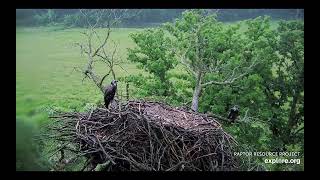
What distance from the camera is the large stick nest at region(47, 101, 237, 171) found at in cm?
732

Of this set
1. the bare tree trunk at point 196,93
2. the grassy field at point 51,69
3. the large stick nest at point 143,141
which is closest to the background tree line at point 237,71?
the bare tree trunk at point 196,93

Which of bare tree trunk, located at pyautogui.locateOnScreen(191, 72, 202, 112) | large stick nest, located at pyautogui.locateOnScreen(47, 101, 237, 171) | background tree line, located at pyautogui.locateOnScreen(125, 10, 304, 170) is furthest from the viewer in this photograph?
bare tree trunk, located at pyautogui.locateOnScreen(191, 72, 202, 112)

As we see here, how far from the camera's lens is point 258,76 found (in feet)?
26.1

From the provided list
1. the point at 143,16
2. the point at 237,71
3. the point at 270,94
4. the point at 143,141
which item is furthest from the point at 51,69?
the point at 270,94

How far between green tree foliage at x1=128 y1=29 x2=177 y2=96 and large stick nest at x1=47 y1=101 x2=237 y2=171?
63cm

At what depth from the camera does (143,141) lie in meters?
7.34

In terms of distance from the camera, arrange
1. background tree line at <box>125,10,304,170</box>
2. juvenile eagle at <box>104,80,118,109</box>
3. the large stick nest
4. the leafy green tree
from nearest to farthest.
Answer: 1. the large stick nest
2. juvenile eagle at <box>104,80,118,109</box>
3. background tree line at <box>125,10,304,170</box>
4. the leafy green tree

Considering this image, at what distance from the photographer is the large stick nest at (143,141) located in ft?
24.0

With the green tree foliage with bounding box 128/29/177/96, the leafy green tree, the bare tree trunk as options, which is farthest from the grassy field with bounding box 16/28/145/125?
the bare tree trunk

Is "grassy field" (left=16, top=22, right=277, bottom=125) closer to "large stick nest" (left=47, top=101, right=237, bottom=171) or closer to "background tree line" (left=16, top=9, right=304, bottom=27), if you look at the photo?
"background tree line" (left=16, top=9, right=304, bottom=27)

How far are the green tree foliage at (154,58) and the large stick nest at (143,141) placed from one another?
2.07 feet

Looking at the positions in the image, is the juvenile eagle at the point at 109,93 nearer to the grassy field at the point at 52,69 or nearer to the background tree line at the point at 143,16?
the grassy field at the point at 52,69
